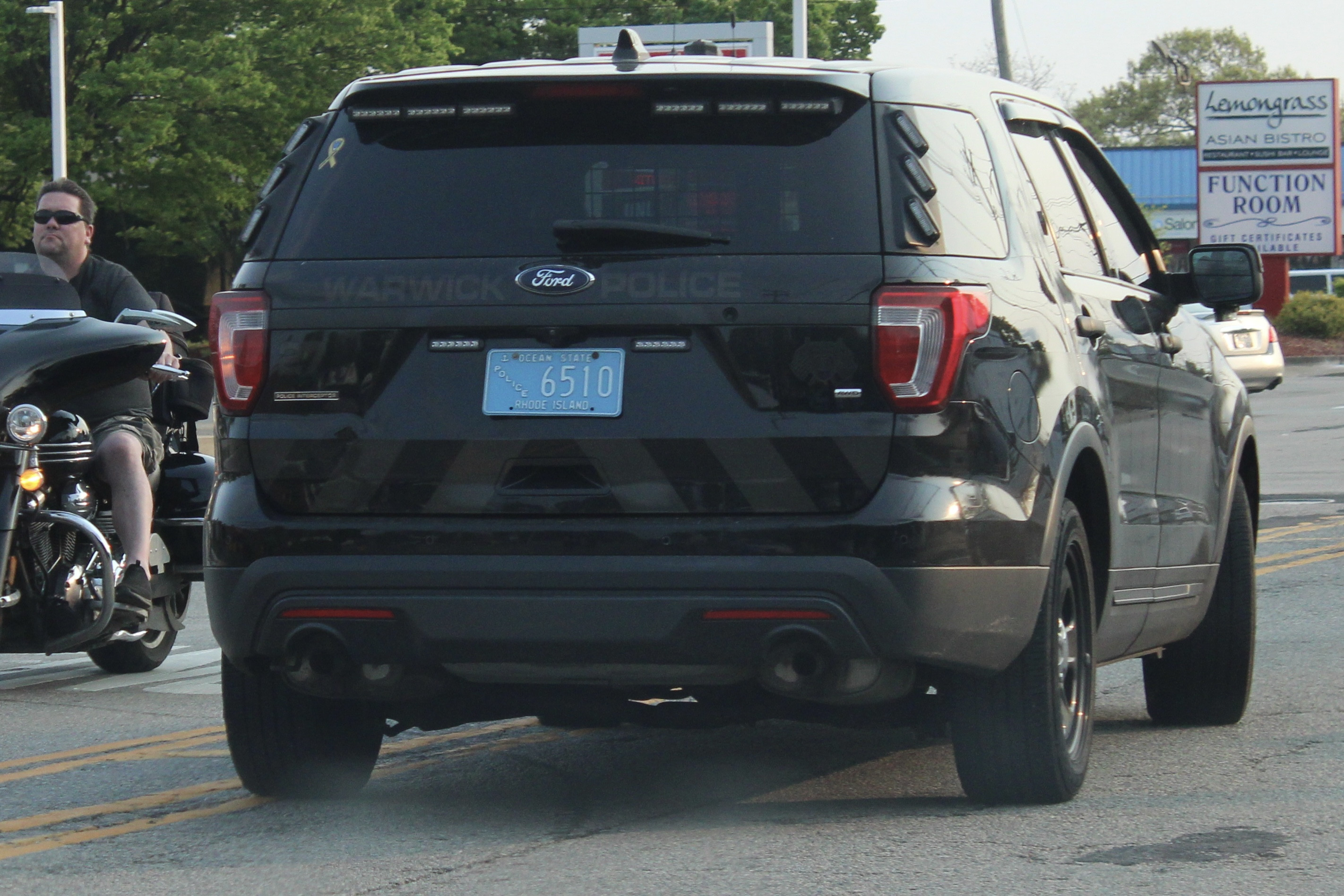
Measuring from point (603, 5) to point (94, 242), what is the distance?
1882 cm

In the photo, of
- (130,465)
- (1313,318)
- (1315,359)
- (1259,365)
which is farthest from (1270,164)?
(130,465)

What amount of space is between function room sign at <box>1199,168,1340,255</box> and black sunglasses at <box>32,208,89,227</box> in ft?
125

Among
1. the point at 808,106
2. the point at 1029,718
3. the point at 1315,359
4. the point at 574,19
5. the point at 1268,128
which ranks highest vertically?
the point at 574,19

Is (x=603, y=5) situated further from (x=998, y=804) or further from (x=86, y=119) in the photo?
(x=998, y=804)

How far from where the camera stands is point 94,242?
47312mm

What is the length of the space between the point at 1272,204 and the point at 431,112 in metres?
41.4

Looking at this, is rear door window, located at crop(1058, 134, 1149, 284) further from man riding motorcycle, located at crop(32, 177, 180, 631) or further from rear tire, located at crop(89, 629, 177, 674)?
rear tire, located at crop(89, 629, 177, 674)

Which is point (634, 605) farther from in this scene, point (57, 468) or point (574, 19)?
point (574, 19)

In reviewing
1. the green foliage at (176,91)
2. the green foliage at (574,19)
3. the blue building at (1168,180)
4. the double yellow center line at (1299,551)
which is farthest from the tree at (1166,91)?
the double yellow center line at (1299,551)

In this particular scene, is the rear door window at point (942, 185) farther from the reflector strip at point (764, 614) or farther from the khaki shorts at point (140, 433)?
the khaki shorts at point (140, 433)

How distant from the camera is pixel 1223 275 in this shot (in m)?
6.39

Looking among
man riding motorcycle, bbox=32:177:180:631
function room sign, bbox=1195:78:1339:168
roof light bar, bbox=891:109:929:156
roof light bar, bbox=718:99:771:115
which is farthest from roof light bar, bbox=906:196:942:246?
function room sign, bbox=1195:78:1339:168

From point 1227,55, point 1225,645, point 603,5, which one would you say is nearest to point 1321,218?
point 603,5

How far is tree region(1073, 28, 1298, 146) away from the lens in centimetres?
10744
